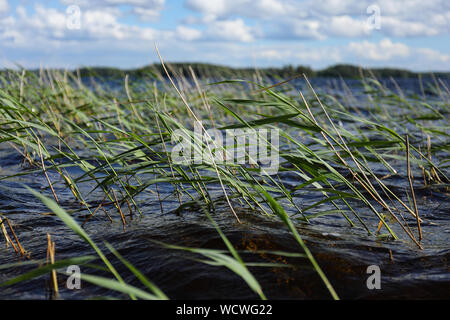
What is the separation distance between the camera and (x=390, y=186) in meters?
2.86

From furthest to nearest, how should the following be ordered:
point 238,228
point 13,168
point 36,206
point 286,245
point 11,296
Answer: point 13,168 → point 36,206 → point 238,228 → point 286,245 → point 11,296

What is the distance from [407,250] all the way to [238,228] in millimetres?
688

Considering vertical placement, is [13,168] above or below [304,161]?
below

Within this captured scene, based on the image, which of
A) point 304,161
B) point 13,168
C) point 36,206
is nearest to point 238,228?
point 304,161
